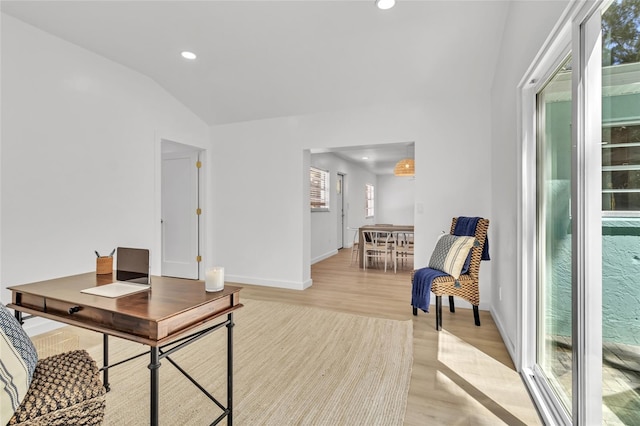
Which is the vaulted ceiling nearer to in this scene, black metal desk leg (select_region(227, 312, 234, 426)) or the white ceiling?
the white ceiling

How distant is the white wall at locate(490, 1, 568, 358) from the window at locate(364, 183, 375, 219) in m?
6.52

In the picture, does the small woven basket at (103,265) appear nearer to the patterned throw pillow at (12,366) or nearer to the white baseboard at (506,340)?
the patterned throw pillow at (12,366)

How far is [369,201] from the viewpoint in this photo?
10.1 meters

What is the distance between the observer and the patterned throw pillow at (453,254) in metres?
2.78

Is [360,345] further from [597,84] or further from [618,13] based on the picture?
[618,13]

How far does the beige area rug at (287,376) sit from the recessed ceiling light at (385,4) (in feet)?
8.91

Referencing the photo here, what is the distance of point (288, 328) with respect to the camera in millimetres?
2846

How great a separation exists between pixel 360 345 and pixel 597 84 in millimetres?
2182

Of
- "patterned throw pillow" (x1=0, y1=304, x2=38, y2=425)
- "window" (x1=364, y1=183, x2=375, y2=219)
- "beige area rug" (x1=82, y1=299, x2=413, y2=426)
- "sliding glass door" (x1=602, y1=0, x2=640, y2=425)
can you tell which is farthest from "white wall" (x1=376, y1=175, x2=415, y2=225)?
"patterned throw pillow" (x1=0, y1=304, x2=38, y2=425)

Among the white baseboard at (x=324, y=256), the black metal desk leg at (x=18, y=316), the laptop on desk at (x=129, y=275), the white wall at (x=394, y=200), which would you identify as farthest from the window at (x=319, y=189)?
the black metal desk leg at (x=18, y=316)

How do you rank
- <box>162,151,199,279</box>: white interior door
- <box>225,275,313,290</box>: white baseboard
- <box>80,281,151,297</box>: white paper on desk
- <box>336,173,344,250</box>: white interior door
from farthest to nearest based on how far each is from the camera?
<box>336,173,344,250</box>: white interior door, <box>162,151,199,279</box>: white interior door, <box>225,275,313,290</box>: white baseboard, <box>80,281,151,297</box>: white paper on desk

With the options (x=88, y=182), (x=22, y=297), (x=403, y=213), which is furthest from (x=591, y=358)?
(x=403, y=213)

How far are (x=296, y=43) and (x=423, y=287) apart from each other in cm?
263

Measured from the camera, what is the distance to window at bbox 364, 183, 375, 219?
9.66 m
